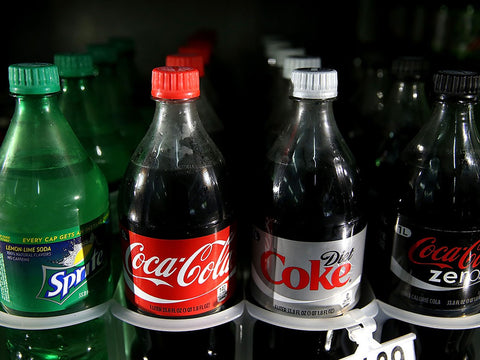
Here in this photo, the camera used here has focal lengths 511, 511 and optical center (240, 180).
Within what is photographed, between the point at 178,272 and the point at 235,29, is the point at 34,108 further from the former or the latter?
the point at 235,29

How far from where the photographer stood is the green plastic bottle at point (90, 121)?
1.01 metres

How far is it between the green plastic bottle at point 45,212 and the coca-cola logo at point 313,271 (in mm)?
296

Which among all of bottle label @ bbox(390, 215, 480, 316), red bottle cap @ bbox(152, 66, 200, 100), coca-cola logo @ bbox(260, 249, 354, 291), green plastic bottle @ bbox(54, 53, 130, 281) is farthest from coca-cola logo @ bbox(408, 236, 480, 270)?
green plastic bottle @ bbox(54, 53, 130, 281)

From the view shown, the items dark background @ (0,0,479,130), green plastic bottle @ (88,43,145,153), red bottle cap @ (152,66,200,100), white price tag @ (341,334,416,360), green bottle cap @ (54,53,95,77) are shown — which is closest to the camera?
red bottle cap @ (152,66,200,100)

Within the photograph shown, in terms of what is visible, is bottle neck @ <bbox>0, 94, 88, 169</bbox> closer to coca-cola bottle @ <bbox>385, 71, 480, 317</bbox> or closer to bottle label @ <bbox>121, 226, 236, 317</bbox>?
bottle label @ <bbox>121, 226, 236, 317</bbox>

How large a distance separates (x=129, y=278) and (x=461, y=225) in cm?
56

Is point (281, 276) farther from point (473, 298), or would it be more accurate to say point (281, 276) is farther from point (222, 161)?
point (473, 298)

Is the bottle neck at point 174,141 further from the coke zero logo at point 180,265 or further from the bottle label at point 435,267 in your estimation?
the bottle label at point 435,267

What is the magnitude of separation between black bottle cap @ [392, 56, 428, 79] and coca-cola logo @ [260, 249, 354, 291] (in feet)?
1.47

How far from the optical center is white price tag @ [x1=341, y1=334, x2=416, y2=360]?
2.81 ft

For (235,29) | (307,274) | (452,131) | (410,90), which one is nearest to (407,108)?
(410,90)

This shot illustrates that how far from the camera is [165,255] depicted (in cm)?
80

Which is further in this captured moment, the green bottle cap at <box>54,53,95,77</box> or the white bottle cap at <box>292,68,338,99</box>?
the green bottle cap at <box>54,53,95,77</box>

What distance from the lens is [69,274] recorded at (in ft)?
2.70
